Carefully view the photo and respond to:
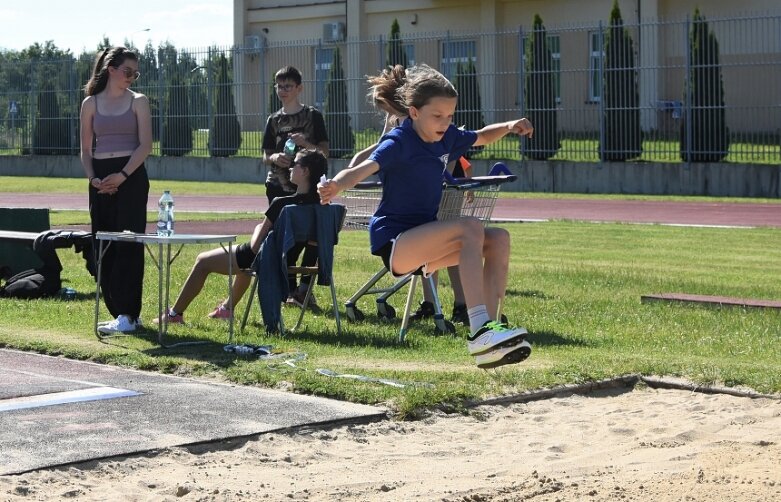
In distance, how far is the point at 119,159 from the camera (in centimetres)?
1055

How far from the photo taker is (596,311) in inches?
456

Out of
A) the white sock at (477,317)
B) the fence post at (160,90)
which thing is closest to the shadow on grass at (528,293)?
the white sock at (477,317)

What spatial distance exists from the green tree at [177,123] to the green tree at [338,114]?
4.41m

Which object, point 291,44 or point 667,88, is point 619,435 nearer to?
point 667,88

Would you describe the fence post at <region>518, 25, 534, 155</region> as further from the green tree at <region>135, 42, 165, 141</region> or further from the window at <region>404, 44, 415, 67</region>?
the green tree at <region>135, 42, 165, 141</region>

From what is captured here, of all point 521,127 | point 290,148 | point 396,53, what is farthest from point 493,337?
point 396,53

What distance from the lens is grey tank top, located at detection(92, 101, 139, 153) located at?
34.6 feet

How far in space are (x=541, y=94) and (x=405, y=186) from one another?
23353 millimetres

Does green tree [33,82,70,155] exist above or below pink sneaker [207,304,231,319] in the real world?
above

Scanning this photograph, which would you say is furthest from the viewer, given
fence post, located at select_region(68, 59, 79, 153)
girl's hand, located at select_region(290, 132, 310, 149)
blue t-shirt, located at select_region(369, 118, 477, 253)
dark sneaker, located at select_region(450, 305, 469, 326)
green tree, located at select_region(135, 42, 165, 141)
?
fence post, located at select_region(68, 59, 79, 153)

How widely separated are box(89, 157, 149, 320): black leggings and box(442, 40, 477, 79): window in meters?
22.8

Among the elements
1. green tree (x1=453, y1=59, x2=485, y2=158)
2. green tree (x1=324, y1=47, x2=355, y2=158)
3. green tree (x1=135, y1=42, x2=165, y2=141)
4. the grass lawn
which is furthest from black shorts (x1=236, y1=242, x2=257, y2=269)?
green tree (x1=135, y1=42, x2=165, y2=141)

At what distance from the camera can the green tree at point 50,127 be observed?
3966 centimetres

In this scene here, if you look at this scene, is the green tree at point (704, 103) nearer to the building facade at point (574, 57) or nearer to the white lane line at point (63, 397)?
the building facade at point (574, 57)
